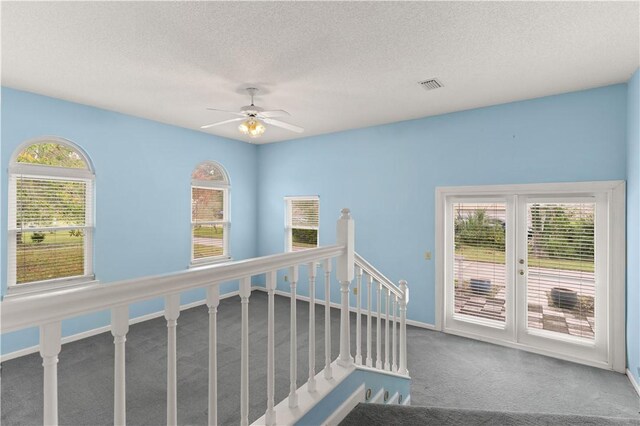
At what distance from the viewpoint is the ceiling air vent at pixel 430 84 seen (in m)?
3.25

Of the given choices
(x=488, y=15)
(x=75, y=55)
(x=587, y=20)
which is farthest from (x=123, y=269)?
(x=587, y=20)

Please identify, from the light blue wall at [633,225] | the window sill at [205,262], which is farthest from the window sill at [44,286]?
the light blue wall at [633,225]

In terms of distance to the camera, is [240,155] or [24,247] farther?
[240,155]

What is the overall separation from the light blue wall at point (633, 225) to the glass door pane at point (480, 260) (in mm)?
1107

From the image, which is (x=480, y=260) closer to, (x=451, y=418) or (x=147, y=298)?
(x=451, y=418)

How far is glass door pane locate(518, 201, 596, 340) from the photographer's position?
11.5 ft

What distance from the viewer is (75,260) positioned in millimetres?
4035

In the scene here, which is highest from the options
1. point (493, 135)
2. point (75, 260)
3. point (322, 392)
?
point (493, 135)

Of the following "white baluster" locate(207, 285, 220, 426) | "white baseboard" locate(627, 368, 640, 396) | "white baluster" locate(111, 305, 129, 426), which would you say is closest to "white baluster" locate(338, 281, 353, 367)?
"white baluster" locate(207, 285, 220, 426)

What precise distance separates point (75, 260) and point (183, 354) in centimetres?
190

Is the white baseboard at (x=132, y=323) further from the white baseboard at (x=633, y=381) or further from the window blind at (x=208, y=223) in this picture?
the white baseboard at (x=633, y=381)

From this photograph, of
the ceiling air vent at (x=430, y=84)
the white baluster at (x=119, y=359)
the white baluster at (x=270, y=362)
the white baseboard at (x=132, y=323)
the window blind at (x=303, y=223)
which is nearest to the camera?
the white baluster at (x=119, y=359)

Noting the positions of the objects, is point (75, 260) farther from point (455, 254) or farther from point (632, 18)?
point (632, 18)

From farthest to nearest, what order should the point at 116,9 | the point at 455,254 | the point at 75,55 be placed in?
the point at 455,254, the point at 75,55, the point at 116,9
